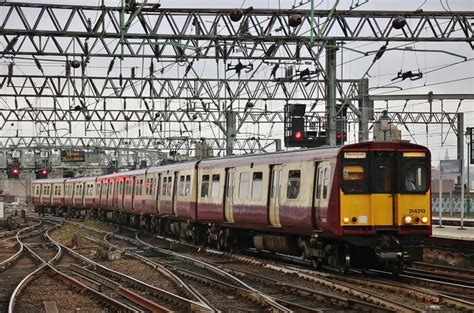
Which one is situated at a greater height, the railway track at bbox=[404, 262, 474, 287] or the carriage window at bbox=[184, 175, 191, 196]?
the carriage window at bbox=[184, 175, 191, 196]

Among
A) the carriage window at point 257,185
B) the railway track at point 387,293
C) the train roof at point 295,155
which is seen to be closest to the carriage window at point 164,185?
the train roof at point 295,155

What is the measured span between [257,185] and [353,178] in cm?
482

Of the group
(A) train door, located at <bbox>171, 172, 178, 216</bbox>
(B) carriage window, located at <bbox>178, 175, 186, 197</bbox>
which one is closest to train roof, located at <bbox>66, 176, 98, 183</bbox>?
(A) train door, located at <bbox>171, 172, 178, 216</bbox>

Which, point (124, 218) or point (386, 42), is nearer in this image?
point (386, 42)

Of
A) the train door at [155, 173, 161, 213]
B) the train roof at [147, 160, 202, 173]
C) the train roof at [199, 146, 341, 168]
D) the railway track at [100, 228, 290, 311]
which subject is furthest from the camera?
the train door at [155, 173, 161, 213]

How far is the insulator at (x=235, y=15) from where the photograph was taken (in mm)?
25078

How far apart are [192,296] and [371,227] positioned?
170 inches

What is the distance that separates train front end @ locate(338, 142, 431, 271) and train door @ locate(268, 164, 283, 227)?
2.93 metres

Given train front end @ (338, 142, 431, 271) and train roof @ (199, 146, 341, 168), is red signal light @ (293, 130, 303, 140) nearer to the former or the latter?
train roof @ (199, 146, 341, 168)

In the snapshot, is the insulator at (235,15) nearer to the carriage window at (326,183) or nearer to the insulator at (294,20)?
the insulator at (294,20)

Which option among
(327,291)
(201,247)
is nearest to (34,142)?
(201,247)

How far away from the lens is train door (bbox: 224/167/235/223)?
74.8 ft

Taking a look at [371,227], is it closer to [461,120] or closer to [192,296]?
[192,296]

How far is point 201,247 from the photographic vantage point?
25.9m
